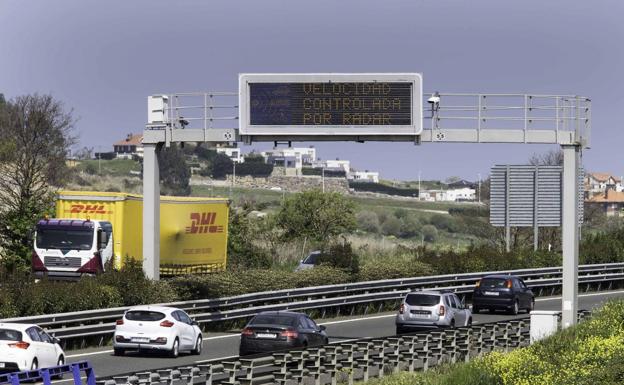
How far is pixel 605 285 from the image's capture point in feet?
212

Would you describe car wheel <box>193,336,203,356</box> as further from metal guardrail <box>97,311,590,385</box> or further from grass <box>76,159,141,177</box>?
grass <box>76,159,141,177</box>

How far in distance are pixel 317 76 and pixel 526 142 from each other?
21.9ft

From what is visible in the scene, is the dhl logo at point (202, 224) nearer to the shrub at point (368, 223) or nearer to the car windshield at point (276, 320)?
the car windshield at point (276, 320)

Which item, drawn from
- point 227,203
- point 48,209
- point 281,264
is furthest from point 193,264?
point 281,264

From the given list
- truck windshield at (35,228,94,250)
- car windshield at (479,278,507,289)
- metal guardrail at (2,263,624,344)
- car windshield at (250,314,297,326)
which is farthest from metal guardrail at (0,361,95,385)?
car windshield at (479,278,507,289)

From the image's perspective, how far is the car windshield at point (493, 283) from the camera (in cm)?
5019

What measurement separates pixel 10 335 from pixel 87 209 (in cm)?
1868

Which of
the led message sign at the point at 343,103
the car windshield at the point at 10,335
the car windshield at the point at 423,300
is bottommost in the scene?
the car windshield at the point at 423,300

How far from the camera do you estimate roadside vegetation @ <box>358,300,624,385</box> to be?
21516 millimetres

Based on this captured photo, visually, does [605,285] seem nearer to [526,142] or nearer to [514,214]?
[514,214]

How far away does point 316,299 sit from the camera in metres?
47.2

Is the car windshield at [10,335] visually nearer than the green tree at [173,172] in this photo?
Yes

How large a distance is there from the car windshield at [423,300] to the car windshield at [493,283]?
10.4 metres

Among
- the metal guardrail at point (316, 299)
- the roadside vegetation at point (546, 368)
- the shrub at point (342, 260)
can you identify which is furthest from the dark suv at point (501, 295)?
the roadside vegetation at point (546, 368)
